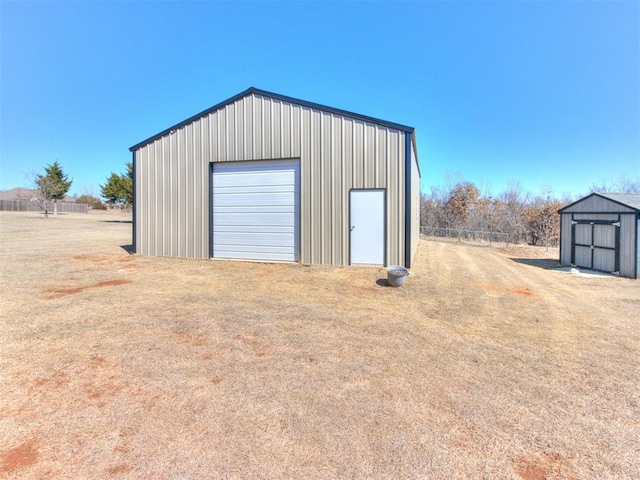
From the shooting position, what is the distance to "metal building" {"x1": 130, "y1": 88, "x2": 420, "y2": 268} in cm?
853

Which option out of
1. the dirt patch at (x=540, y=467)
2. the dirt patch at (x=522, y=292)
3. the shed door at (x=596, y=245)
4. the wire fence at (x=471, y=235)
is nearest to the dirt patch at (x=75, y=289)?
the dirt patch at (x=540, y=467)

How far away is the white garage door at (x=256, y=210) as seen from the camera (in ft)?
Result: 31.1

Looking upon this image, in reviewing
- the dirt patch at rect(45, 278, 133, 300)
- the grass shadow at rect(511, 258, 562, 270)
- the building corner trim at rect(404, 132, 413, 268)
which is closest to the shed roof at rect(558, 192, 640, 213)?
the grass shadow at rect(511, 258, 562, 270)

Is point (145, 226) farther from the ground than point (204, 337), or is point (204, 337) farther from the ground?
point (145, 226)

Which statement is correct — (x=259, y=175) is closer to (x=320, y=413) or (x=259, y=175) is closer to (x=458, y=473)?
(x=320, y=413)

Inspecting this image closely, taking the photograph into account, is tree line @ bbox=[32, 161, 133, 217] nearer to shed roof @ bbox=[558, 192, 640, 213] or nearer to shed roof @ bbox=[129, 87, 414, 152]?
shed roof @ bbox=[129, 87, 414, 152]

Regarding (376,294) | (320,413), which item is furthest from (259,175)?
(320,413)

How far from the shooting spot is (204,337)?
4152 mm

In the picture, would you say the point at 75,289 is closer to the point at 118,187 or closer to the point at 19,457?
the point at 19,457

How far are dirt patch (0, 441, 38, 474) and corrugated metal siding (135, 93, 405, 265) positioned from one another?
7.27m

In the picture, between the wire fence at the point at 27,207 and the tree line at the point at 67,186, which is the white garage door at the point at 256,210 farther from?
the wire fence at the point at 27,207

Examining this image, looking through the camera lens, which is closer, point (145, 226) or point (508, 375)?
point (508, 375)

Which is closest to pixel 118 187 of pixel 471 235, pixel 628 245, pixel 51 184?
pixel 51 184

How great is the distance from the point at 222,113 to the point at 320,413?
9.63 meters
